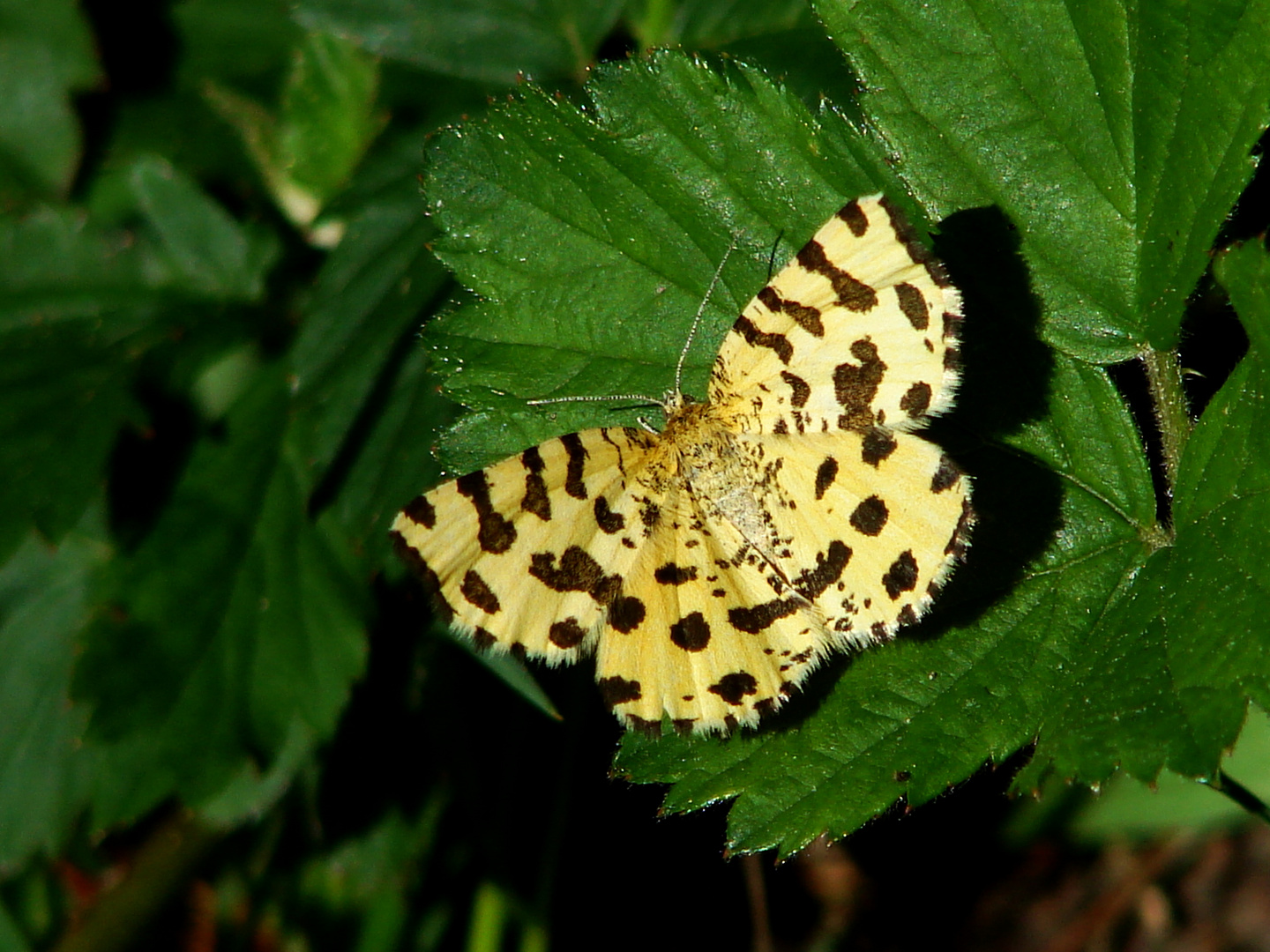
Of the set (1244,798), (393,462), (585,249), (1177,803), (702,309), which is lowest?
(1177,803)

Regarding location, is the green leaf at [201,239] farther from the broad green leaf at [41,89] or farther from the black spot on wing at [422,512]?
the black spot on wing at [422,512]

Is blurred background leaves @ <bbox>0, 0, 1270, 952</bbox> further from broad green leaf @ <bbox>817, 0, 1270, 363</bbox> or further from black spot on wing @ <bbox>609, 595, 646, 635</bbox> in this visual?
black spot on wing @ <bbox>609, 595, 646, 635</bbox>

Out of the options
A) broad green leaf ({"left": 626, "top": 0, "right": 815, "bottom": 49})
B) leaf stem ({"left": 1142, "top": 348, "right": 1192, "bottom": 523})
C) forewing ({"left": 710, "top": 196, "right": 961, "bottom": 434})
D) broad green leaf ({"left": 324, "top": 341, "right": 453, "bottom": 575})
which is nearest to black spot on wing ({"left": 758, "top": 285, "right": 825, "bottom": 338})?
forewing ({"left": 710, "top": 196, "right": 961, "bottom": 434})

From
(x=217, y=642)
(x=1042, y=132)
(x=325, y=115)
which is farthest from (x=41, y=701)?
(x=1042, y=132)

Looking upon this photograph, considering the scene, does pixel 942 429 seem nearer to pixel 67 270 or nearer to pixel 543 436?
pixel 543 436

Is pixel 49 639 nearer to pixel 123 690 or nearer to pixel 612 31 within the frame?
pixel 123 690

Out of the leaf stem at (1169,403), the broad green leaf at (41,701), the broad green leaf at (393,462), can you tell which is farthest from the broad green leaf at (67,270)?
the leaf stem at (1169,403)
